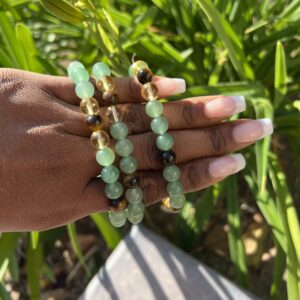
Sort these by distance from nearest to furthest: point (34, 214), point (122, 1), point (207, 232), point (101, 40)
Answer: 1. point (34, 214)
2. point (101, 40)
3. point (122, 1)
4. point (207, 232)

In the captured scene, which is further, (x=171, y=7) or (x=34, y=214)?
(x=171, y=7)

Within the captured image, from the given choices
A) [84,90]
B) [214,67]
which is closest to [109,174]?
[84,90]

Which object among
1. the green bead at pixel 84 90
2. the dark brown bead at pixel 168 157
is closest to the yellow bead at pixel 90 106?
the green bead at pixel 84 90

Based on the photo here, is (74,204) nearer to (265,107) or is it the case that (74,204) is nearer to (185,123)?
(185,123)

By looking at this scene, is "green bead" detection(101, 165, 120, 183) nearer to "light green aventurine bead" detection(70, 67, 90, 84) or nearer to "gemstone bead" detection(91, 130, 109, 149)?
"gemstone bead" detection(91, 130, 109, 149)

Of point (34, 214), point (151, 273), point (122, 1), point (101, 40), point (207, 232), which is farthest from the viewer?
point (207, 232)

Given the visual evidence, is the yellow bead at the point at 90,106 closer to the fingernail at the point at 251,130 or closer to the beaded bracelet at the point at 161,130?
the beaded bracelet at the point at 161,130

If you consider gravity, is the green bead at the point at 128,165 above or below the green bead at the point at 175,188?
above

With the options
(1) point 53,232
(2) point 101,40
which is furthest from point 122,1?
(1) point 53,232
